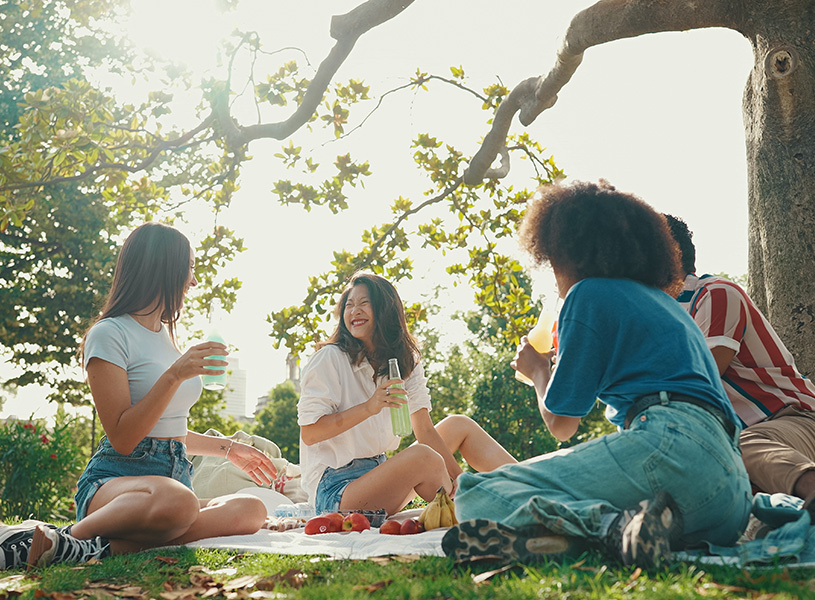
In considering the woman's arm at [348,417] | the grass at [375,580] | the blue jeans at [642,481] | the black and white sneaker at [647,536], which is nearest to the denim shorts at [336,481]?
the woman's arm at [348,417]

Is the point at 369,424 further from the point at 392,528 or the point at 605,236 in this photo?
the point at 605,236

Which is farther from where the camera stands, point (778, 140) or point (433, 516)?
point (778, 140)

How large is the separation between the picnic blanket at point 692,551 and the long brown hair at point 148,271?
1.13 metres

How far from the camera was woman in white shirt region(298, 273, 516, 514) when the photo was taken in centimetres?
397

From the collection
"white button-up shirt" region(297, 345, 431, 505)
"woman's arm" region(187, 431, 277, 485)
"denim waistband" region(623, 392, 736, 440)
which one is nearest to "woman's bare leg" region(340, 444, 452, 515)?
"white button-up shirt" region(297, 345, 431, 505)

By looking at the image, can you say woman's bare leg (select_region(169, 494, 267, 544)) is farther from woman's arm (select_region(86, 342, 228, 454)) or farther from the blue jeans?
the blue jeans

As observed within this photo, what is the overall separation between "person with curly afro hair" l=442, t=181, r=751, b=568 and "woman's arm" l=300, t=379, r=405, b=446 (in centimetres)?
153

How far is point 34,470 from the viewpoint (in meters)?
8.67

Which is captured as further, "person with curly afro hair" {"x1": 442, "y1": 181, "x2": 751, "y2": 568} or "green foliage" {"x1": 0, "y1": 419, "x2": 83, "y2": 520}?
"green foliage" {"x1": 0, "y1": 419, "x2": 83, "y2": 520}

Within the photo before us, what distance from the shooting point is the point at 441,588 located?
Answer: 183 centimetres

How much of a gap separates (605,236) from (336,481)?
2347 millimetres

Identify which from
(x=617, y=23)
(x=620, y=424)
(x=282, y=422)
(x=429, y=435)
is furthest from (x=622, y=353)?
(x=282, y=422)

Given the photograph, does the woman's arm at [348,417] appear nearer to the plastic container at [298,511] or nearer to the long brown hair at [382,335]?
the long brown hair at [382,335]

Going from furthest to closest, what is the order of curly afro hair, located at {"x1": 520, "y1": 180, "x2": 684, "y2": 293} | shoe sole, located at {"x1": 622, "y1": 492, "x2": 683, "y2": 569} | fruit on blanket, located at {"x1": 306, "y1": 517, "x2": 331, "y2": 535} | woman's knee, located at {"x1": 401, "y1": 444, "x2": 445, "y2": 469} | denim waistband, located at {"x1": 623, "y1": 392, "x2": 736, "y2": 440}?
woman's knee, located at {"x1": 401, "y1": 444, "x2": 445, "y2": 469}
fruit on blanket, located at {"x1": 306, "y1": 517, "x2": 331, "y2": 535}
curly afro hair, located at {"x1": 520, "y1": 180, "x2": 684, "y2": 293}
denim waistband, located at {"x1": 623, "y1": 392, "x2": 736, "y2": 440}
shoe sole, located at {"x1": 622, "y1": 492, "x2": 683, "y2": 569}
